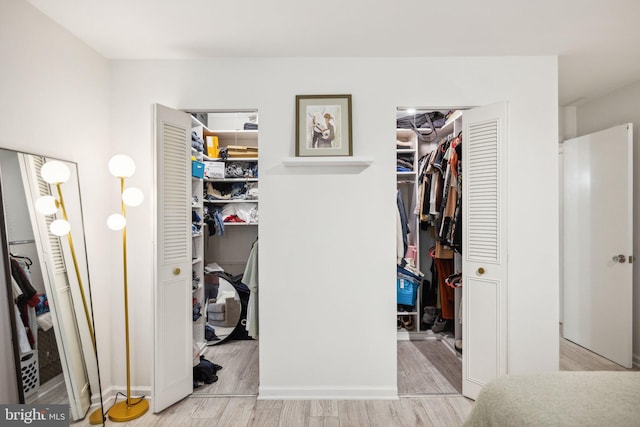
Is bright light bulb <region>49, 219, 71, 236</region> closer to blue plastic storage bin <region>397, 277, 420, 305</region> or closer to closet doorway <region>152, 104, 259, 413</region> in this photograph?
closet doorway <region>152, 104, 259, 413</region>

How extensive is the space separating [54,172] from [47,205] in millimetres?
201

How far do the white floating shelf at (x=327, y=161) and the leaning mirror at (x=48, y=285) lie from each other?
1.43m

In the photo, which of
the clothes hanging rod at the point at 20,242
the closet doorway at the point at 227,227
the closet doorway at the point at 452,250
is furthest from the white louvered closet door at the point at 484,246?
the clothes hanging rod at the point at 20,242

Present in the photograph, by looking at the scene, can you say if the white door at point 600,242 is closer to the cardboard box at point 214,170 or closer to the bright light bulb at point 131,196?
the cardboard box at point 214,170

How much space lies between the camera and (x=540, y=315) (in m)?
2.55

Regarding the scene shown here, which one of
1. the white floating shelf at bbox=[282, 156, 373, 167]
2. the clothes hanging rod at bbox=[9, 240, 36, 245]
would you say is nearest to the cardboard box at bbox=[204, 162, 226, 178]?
the white floating shelf at bbox=[282, 156, 373, 167]

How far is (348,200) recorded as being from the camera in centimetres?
258

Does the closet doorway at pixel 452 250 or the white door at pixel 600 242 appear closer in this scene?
the closet doorway at pixel 452 250

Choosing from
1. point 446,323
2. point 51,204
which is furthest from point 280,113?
point 446,323

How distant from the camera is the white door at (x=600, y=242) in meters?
3.06

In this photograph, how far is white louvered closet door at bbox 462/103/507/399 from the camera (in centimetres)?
240

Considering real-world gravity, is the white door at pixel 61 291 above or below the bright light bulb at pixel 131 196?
below

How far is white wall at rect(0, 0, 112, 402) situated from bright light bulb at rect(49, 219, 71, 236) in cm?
35

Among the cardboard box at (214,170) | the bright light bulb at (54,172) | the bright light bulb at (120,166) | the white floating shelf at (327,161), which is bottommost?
the bright light bulb at (54,172)
